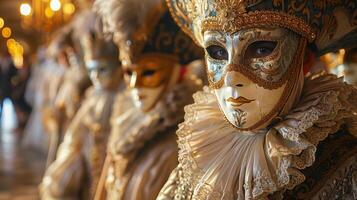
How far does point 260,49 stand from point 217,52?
0.31 feet

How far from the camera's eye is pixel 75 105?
3615mm

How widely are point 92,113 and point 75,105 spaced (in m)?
0.64

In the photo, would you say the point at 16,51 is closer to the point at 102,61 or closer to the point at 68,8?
the point at 68,8

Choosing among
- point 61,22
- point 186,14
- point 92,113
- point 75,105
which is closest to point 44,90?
point 61,22

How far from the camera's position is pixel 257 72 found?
1.36m

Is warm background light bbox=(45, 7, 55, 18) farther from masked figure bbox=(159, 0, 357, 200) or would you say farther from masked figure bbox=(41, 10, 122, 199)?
masked figure bbox=(159, 0, 357, 200)

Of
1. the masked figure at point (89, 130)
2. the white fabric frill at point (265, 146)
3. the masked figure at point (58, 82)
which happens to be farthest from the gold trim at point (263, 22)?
the masked figure at point (58, 82)

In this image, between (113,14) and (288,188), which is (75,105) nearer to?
(113,14)

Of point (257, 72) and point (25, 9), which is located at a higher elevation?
point (25, 9)

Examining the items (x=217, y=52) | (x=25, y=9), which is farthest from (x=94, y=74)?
(x=217, y=52)

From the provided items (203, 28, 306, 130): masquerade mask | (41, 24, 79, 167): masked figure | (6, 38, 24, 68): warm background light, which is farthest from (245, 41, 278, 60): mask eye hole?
(6, 38, 24, 68): warm background light

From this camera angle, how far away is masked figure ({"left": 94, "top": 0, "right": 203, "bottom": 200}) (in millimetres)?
2156

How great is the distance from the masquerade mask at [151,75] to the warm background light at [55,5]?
6.55 feet

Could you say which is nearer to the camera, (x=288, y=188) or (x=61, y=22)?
(x=288, y=188)
